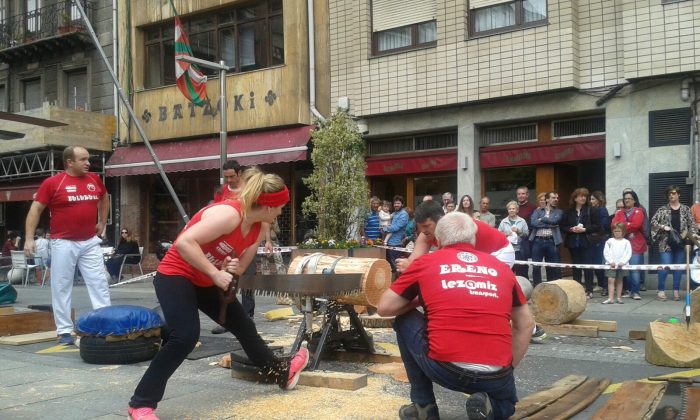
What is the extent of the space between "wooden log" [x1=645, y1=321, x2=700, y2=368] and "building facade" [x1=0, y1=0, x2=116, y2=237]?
1706 centimetres

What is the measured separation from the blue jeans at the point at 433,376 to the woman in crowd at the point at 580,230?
828cm

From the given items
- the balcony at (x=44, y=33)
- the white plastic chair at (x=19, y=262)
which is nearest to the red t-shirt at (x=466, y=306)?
the white plastic chair at (x=19, y=262)

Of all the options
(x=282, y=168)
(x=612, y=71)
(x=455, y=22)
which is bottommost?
(x=282, y=168)

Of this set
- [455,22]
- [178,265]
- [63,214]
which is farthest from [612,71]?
[178,265]

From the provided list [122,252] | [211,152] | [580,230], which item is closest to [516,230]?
[580,230]

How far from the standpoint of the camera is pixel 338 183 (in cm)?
1445

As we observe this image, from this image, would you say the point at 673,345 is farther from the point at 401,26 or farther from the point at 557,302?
the point at 401,26

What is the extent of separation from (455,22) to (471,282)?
11.8 meters

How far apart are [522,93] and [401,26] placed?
11.3 ft

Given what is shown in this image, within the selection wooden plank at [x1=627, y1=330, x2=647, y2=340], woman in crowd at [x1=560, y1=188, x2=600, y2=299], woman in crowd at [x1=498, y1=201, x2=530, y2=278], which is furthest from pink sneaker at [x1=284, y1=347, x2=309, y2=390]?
woman in crowd at [x1=560, y1=188, x2=600, y2=299]

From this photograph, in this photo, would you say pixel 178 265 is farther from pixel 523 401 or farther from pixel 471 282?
pixel 523 401

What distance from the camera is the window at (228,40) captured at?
723 inches

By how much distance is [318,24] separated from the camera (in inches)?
677

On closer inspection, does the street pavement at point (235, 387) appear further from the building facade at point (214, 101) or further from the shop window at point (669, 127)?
the building facade at point (214, 101)
